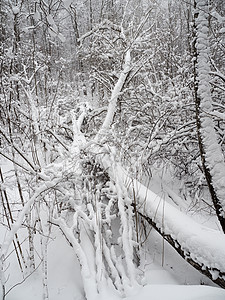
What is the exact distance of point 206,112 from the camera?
6.45ft

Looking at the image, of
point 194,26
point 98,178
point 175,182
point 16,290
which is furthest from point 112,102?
point 16,290

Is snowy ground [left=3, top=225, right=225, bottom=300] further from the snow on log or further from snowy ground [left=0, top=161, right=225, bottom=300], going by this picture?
the snow on log

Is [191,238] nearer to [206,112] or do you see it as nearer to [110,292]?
[110,292]

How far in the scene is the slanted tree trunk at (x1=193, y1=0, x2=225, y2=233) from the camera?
1.93 m

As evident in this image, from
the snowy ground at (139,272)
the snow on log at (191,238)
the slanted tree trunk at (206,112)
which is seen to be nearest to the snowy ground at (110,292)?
the snowy ground at (139,272)

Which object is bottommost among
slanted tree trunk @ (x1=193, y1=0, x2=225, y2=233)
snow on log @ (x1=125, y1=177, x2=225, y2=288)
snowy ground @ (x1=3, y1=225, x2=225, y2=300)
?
snowy ground @ (x1=3, y1=225, x2=225, y2=300)

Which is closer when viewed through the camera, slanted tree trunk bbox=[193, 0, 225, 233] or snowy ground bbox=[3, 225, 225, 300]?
snowy ground bbox=[3, 225, 225, 300]

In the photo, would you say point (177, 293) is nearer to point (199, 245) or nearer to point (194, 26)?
point (199, 245)

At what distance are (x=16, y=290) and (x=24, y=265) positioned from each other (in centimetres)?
32

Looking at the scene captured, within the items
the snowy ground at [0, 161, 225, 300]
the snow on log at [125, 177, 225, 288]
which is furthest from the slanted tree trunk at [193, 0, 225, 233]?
the snowy ground at [0, 161, 225, 300]

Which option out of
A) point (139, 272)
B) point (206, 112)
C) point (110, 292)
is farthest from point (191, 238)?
point (206, 112)

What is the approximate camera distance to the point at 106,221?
7.98 ft

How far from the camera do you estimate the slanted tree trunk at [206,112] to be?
1931 millimetres

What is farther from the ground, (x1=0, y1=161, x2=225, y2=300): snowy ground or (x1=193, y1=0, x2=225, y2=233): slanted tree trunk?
(x1=193, y1=0, x2=225, y2=233): slanted tree trunk
